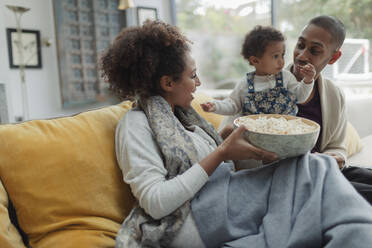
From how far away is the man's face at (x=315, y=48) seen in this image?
1461mm

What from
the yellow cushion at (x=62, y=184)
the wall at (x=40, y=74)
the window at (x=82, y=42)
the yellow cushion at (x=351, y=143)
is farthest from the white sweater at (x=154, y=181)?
the window at (x=82, y=42)

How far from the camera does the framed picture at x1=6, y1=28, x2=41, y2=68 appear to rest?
11.7 feet

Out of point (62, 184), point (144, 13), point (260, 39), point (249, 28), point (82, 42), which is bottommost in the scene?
point (62, 184)

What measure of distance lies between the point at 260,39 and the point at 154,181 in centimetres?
102

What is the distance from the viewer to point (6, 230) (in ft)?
3.11

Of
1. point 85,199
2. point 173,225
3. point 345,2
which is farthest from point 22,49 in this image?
point 345,2

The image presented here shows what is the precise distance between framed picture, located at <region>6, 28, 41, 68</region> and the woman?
9.81 ft

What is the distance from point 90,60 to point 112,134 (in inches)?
128

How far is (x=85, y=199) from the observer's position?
1084mm

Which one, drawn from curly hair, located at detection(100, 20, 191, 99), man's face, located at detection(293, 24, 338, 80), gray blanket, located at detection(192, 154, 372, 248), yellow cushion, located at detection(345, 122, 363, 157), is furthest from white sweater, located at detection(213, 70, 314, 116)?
yellow cushion, located at detection(345, 122, 363, 157)

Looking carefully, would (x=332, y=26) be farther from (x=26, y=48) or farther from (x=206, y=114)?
(x=26, y=48)

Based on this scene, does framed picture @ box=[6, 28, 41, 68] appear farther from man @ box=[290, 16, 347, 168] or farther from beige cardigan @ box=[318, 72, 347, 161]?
beige cardigan @ box=[318, 72, 347, 161]

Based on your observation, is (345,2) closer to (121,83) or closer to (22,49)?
(121,83)

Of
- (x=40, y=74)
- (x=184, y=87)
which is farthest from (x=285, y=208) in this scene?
(x=40, y=74)
